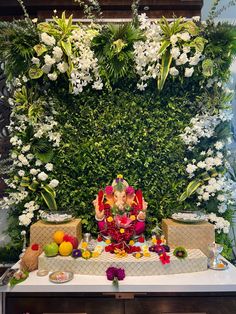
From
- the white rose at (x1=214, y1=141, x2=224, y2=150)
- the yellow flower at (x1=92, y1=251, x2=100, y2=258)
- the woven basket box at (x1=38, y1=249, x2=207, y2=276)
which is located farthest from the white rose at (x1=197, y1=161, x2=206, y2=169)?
the yellow flower at (x1=92, y1=251, x2=100, y2=258)

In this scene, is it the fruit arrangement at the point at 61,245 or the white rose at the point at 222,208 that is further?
the white rose at the point at 222,208

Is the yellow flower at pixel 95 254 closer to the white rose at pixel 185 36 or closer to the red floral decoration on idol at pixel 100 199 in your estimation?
the red floral decoration on idol at pixel 100 199

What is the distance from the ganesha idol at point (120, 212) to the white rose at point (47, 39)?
3.67ft

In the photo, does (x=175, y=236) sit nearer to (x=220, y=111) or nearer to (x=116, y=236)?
(x=116, y=236)

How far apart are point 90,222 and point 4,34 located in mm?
1599

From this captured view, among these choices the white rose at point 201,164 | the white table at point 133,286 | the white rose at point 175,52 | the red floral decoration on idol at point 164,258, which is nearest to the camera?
the white table at point 133,286

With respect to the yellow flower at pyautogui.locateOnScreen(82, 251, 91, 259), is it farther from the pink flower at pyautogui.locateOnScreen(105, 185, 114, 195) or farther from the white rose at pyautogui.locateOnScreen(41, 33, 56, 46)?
the white rose at pyautogui.locateOnScreen(41, 33, 56, 46)

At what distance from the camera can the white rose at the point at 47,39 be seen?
6.31 ft

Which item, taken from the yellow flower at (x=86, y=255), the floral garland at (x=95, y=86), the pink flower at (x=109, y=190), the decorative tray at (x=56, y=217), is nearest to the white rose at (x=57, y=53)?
the floral garland at (x=95, y=86)

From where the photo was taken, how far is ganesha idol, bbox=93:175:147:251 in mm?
1846

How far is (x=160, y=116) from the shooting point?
2.10 meters

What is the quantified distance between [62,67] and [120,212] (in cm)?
117

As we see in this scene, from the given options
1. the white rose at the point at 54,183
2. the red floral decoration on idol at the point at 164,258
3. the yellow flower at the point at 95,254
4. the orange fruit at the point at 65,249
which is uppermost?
the white rose at the point at 54,183

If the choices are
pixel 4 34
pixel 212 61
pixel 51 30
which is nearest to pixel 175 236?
pixel 212 61
